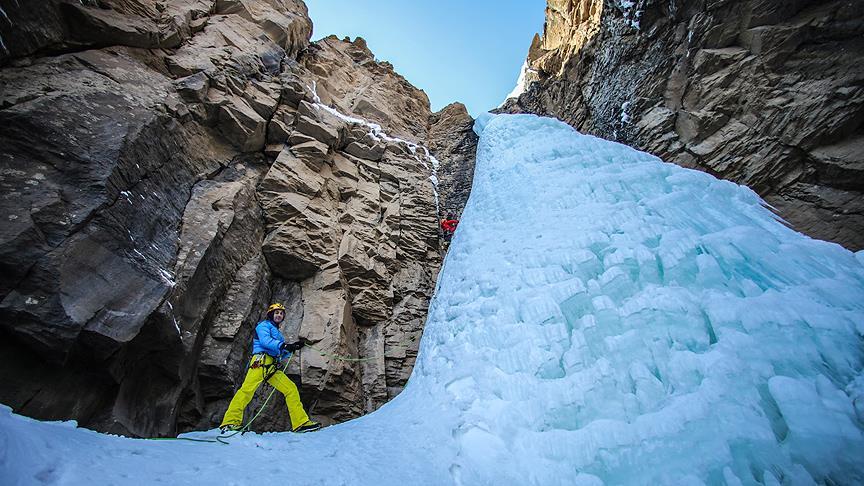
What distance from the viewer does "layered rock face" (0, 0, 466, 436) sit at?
3.35 meters

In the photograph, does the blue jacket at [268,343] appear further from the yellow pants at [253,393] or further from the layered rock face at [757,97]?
the layered rock face at [757,97]

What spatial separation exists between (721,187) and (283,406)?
638 cm

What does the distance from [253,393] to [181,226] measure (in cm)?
265

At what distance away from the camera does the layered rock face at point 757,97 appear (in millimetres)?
4707

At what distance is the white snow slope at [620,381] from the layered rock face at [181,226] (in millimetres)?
1292

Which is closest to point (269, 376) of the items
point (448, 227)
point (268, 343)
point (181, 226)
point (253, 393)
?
A: point (253, 393)

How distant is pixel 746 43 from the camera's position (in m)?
5.73

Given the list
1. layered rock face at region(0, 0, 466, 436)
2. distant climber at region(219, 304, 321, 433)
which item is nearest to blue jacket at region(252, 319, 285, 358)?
distant climber at region(219, 304, 321, 433)


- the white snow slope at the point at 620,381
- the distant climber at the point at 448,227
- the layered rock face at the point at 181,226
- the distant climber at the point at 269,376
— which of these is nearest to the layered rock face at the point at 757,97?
the white snow slope at the point at 620,381

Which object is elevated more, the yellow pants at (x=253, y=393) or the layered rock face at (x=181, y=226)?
the layered rock face at (x=181, y=226)

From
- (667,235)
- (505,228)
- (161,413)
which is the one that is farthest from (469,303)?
(161,413)

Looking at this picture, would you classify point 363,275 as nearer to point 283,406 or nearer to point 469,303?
point 283,406

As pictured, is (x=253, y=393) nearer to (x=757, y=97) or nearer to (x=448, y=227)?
(x=448, y=227)

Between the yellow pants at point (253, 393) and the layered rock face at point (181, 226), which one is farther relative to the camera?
the yellow pants at point (253, 393)
